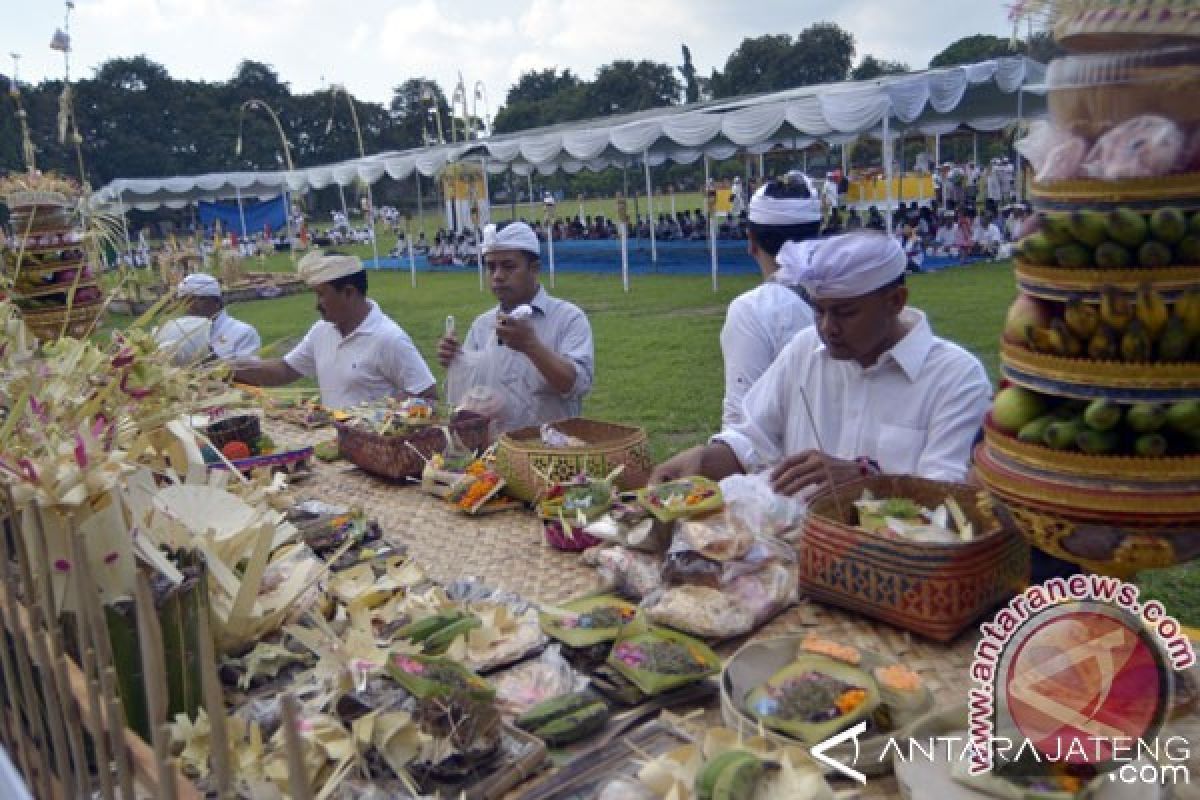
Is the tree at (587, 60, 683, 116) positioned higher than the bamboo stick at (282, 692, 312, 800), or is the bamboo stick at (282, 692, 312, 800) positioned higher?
the tree at (587, 60, 683, 116)

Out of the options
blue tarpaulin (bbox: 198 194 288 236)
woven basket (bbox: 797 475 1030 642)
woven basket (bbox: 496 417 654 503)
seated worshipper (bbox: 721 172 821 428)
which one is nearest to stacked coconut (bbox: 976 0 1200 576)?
woven basket (bbox: 797 475 1030 642)

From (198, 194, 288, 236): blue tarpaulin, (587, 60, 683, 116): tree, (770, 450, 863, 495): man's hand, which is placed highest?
(587, 60, 683, 116): tree

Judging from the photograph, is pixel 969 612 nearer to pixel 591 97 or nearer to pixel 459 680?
pixel 459 680

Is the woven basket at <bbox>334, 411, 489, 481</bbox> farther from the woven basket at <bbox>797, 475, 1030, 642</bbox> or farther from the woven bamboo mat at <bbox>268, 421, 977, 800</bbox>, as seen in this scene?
the woven basket at <bbox>797, 475, 1030, 642</bbox>

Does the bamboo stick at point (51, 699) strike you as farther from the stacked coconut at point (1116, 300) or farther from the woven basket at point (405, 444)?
the woven basket at point (405, 444)

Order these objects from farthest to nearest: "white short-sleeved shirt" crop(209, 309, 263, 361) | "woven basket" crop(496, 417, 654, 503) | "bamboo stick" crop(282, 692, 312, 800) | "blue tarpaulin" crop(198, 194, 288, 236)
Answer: "blue tarpaulin" crop(198, 194, 288, 236)
"white short-sleeved shirt" crop(209, 309, 263, 361)
"woven basket" crop(496, 417, 654, 503)
"bamboo stick" crop(282, 692, 312, 800)

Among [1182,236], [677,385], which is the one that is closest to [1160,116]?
[1182,236]

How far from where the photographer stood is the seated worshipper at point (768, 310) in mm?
3498

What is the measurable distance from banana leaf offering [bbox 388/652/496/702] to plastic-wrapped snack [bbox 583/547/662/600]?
0.58 metres

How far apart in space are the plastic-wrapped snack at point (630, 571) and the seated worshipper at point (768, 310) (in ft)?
4.14

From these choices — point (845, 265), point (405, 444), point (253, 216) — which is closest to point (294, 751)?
point (845, 265)

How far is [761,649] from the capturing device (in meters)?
1.75

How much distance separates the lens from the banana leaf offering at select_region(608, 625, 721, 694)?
1.71m

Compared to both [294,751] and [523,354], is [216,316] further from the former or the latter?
[294,751]
